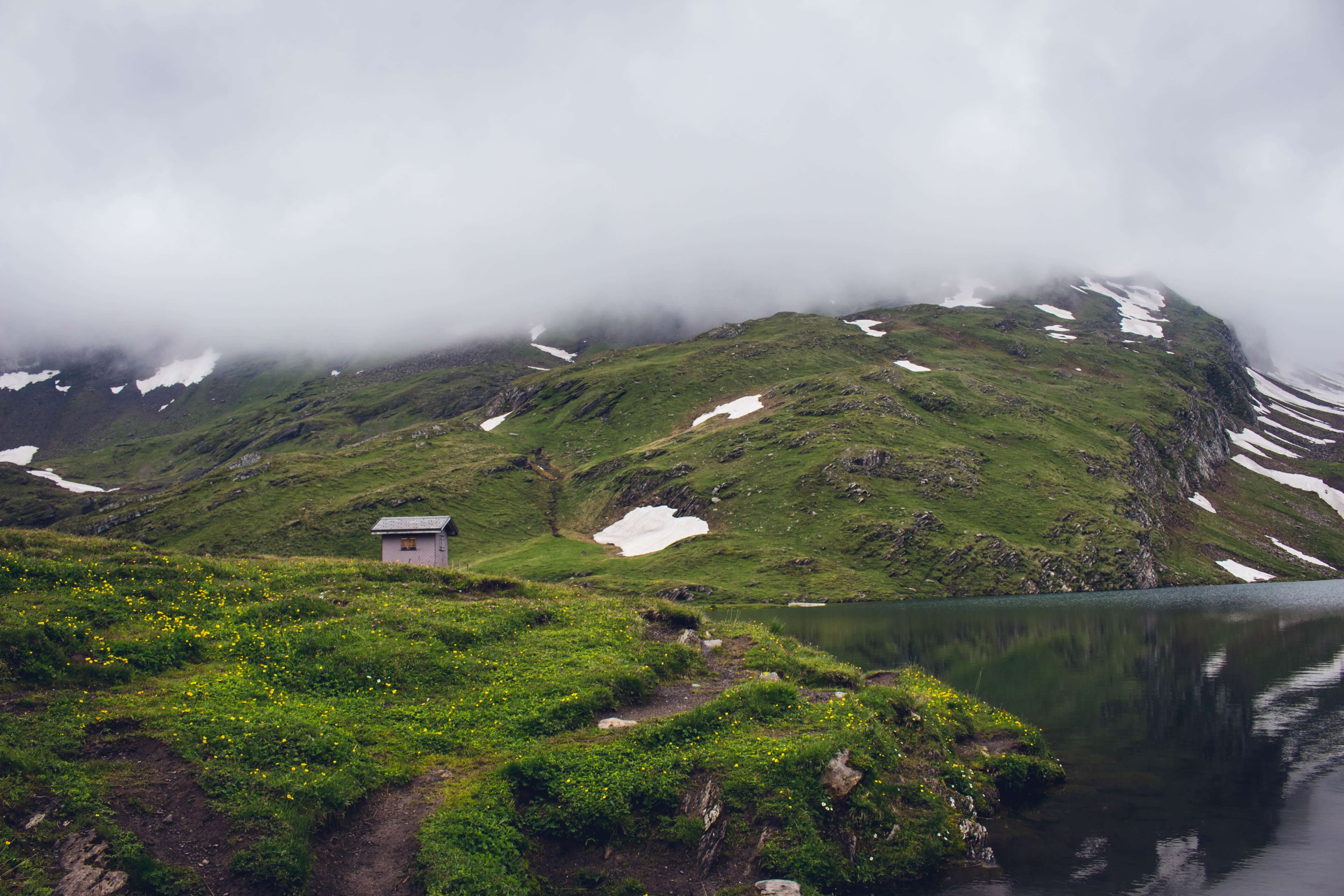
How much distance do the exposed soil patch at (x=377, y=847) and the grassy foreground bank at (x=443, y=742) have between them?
0.84 ft

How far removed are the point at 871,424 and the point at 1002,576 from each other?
5076 centimetres

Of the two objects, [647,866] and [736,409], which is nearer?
[647,866]

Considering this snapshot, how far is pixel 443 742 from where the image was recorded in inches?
848

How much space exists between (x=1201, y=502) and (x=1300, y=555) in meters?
22.4

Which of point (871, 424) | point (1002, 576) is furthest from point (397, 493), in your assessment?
point (1002, 576)

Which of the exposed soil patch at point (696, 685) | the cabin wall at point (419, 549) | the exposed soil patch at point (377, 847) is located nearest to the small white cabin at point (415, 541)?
the cabin wall at point (419, 549)

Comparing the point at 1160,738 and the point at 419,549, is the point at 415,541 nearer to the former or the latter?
the point at 419,549

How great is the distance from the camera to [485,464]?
17688 centimetres

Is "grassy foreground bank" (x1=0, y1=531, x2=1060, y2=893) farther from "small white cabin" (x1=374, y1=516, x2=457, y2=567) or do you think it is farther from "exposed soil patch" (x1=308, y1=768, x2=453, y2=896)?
"small white cabin" (x1=374, y1=516, x2=457, y2=567)

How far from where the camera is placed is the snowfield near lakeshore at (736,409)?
188m

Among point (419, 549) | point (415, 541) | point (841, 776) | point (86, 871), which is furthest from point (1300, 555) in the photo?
point (86, 871)

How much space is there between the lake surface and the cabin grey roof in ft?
113

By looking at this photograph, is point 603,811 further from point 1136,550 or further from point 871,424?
point 871,424

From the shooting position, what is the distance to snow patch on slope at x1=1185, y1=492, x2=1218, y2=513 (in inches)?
6905
